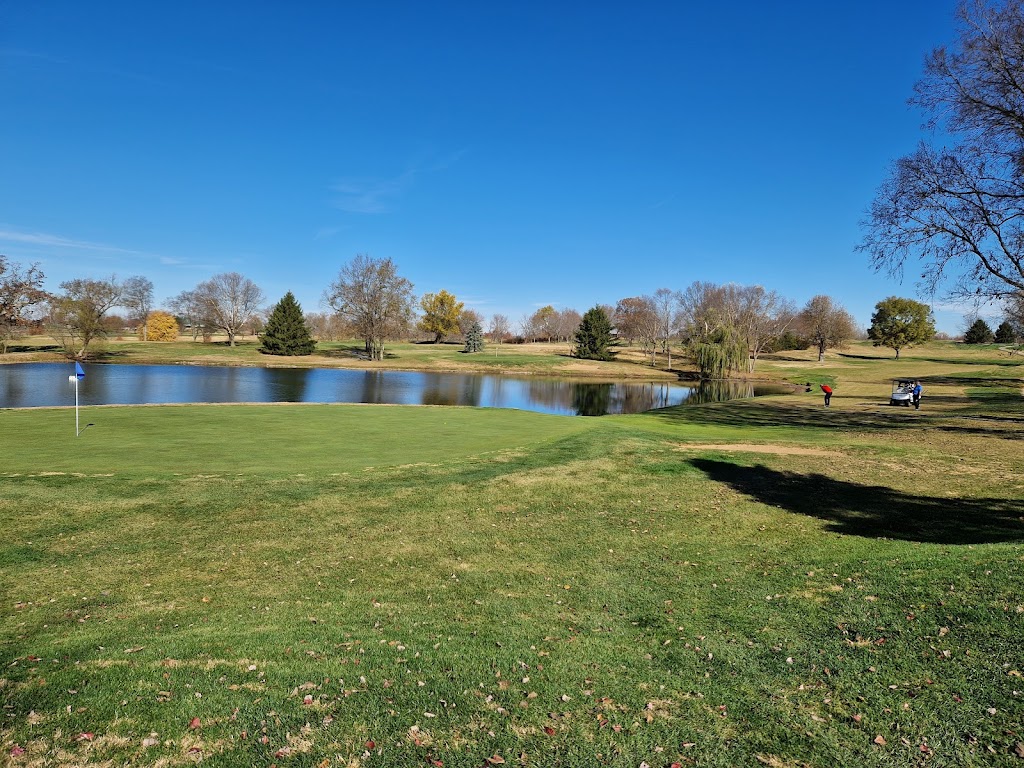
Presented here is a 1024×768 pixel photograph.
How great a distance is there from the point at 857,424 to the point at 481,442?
18654mm

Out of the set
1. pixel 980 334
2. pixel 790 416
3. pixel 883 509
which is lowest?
pixel 883 509

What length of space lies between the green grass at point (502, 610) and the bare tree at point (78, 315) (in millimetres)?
67833

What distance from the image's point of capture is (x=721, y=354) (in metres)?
75.2

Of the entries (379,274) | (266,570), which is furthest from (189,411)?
(379,274)

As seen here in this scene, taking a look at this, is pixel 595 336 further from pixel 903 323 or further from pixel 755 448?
pixel 755 448

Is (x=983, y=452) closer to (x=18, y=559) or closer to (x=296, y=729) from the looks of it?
(x=296, y=729)

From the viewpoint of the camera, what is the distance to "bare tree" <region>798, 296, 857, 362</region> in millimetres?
97812

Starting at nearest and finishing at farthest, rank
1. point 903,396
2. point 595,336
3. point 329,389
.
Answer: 1. point 903,396
2. point 329,389
3. point 595,336

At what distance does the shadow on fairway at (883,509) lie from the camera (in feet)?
35.0

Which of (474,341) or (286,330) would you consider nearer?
(286,330)

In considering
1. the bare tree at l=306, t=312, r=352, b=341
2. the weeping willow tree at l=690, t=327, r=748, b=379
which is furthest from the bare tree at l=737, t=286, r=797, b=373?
the bare tree at l=306, t=312, r=352, b=341

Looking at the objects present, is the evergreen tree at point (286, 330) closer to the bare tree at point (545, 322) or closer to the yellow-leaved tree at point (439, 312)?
the yellow-leaved tree at point (439, 312)

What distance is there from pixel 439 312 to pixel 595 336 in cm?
4673

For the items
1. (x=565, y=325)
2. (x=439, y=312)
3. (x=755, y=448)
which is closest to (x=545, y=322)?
(x=565, y=325)
